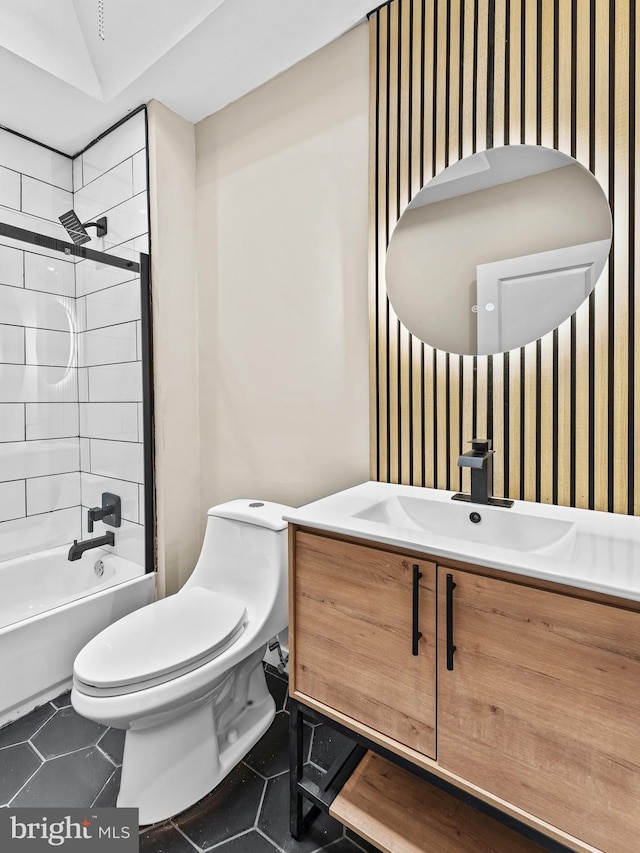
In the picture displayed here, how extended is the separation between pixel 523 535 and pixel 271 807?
101cm

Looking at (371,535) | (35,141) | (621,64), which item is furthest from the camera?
(35,141)

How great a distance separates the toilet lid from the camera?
1100 millimetres

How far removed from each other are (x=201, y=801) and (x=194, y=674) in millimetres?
411

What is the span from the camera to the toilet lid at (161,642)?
110 centimetres

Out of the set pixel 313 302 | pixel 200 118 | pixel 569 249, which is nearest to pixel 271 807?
pixel 313 302

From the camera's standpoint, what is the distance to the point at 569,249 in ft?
3.77

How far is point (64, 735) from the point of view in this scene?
1460 millimetres

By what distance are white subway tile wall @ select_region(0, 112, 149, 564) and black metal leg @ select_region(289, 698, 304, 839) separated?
1.15 meters

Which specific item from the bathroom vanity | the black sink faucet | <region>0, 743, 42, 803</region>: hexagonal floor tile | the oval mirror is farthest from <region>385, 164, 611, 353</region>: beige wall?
<region>0, 743, 42, 803</region>: hexagonal floor tile

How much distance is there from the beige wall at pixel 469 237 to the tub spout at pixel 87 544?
1.63 meters

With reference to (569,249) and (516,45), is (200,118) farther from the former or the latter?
(569,249)

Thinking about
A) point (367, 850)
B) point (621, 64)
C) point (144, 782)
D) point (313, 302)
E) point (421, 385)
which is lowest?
point (367, 850)

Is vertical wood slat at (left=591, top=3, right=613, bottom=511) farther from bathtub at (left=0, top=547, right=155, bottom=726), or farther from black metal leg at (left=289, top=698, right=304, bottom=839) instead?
bathtub at (left=0, top=547, right=155, bottom=726)

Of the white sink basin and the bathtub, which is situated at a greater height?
the white sink basin
